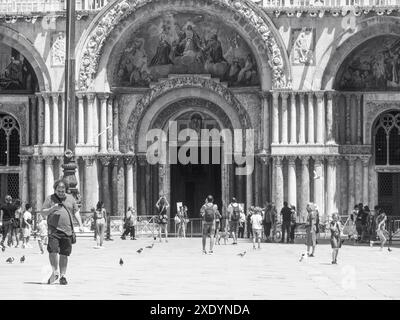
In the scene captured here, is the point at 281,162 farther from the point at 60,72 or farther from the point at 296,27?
the point at 60,72

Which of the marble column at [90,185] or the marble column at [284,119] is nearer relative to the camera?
the marble column at [284,119]

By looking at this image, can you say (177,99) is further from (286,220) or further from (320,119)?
(286,220)

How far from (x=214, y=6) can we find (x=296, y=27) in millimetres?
3725

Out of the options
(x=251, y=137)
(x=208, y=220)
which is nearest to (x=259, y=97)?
(x=251, y=137)

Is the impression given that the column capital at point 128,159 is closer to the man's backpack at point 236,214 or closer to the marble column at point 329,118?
the man's backpack at point 236,214

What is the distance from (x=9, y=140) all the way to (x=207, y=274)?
94.8 ft

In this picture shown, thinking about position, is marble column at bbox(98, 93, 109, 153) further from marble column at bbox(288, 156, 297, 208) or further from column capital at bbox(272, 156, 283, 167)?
marble column at bbox(288, 156, 297, 208)

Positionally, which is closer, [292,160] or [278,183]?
[292,160]

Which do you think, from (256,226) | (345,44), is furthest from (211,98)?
(256,226)

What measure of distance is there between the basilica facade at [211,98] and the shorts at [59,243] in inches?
1104

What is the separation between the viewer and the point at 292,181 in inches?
2189

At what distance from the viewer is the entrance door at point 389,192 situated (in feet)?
189

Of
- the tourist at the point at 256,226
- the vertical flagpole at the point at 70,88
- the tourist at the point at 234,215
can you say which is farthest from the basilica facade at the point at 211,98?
the tourist at the point at 256,226

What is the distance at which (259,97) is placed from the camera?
57.5 metres
